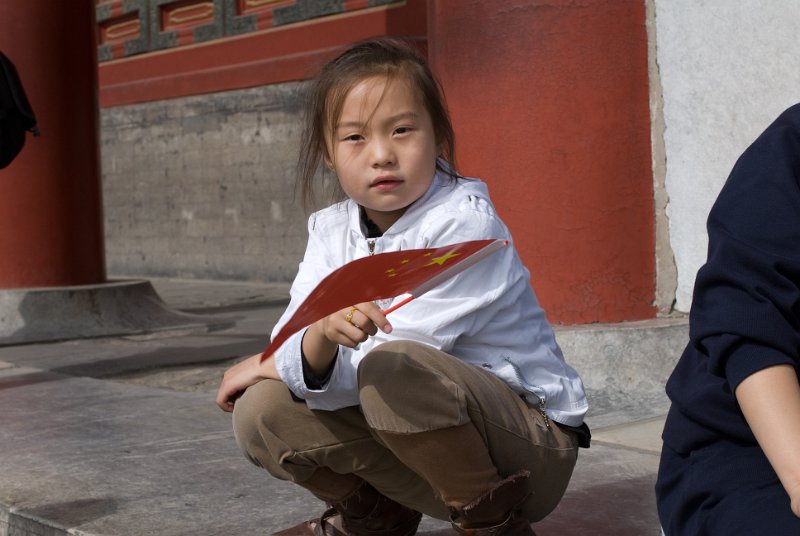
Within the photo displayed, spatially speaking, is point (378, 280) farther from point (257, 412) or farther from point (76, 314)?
point (76, 314)

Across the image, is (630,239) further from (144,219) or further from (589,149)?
(144,219)

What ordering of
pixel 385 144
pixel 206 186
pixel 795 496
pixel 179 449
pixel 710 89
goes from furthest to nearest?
pixel 206 186
pixel 710 89
pixel 179 449
pixel 385 144
pixel 795 496

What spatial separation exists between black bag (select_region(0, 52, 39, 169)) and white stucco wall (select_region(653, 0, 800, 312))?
9.40 feet

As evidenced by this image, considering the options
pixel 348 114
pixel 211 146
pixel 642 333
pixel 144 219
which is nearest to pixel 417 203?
pixel 348 114

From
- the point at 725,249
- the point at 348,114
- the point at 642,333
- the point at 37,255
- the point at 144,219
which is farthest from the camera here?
the point at 144,219

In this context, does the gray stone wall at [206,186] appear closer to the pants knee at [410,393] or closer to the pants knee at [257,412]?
the pants knee at [257,412]

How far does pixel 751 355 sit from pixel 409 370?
655mm

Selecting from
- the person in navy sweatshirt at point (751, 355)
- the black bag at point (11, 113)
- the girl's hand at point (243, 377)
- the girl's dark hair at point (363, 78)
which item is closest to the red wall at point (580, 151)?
the girl's dark hair at point (363, 78)

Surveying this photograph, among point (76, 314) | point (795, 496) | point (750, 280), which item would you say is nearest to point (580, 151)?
point (750, 280)

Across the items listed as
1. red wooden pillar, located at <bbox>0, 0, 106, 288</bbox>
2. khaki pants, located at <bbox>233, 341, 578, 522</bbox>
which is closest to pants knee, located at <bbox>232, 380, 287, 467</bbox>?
khaki pants, located at <bbox>233, 341, 578, 522</bbox>

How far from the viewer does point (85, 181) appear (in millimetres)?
7195

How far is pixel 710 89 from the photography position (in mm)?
4031

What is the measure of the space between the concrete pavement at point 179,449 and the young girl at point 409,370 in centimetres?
43

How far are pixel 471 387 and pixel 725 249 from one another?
0.65 m
